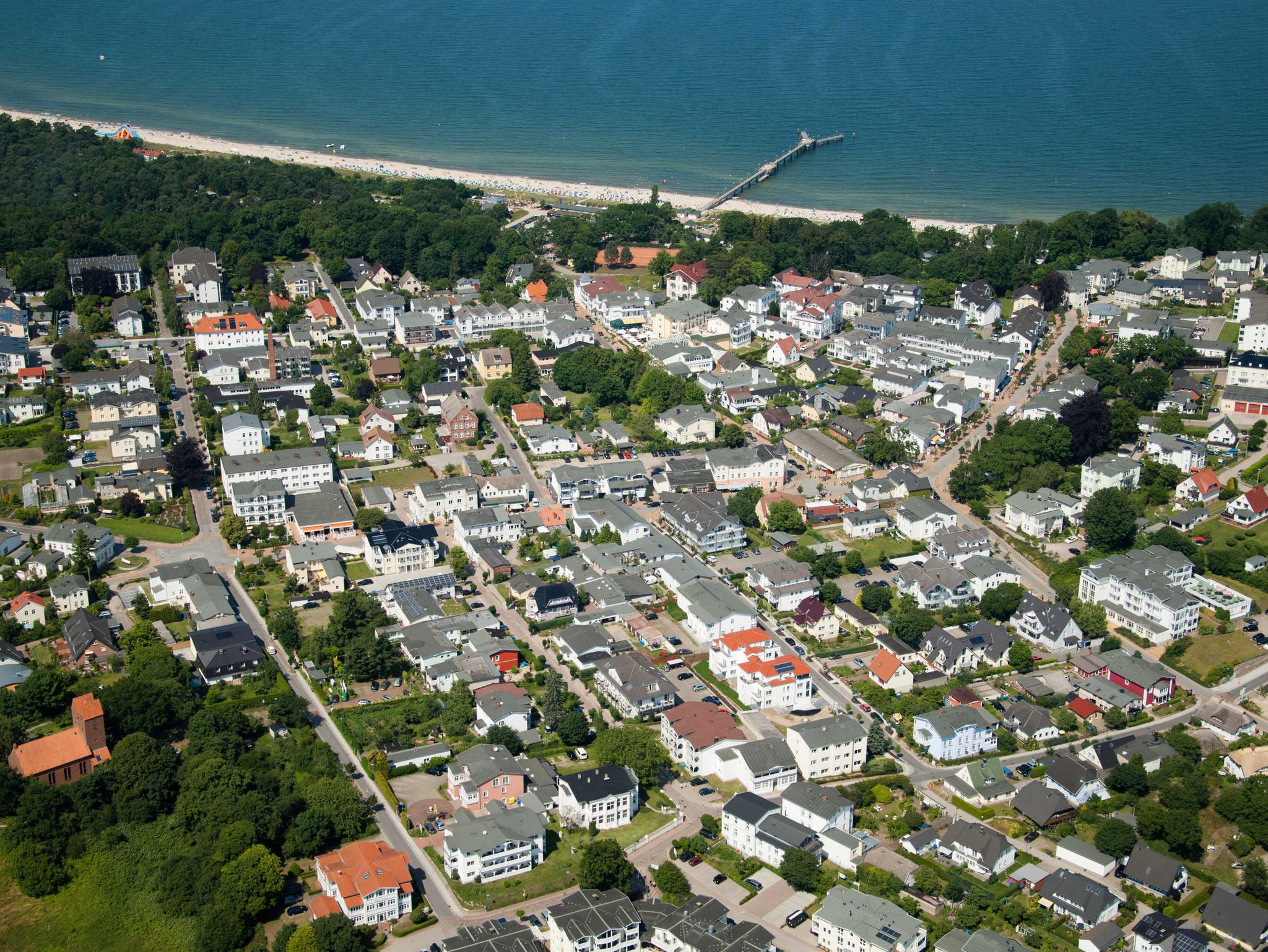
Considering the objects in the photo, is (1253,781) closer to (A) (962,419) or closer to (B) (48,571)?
(A) (962,419)

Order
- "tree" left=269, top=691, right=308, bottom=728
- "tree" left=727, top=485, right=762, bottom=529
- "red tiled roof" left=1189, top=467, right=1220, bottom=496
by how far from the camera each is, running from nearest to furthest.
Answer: "tree" left=269, top=691, right=308, bottom=728
"tree" left=727, top=485, right=762, bottom=529
"red tiled roof" left=1189, top=467, right=1220, bottom=496

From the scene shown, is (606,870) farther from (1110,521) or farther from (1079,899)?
(1110,521)

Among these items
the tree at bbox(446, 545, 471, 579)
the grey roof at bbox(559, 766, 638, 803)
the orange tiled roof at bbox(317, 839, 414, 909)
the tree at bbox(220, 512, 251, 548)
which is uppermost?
the tree at bbox(220, 512, 251, 548)

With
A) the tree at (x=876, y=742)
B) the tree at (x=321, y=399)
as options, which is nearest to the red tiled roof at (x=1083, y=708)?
the tree at (x=876, y=742)

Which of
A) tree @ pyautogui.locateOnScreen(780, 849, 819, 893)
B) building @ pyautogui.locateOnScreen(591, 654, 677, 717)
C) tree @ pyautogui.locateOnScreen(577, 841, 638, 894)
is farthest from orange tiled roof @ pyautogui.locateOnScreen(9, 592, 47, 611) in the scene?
tree @ pyautogui.locateOnScreen(780, 849, 819, 893)

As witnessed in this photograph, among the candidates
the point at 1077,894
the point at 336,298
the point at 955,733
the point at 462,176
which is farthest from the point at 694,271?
the point at 1077,894

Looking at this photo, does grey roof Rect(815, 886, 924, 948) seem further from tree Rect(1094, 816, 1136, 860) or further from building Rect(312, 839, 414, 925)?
building Rect(312, 839, 414, 925)
